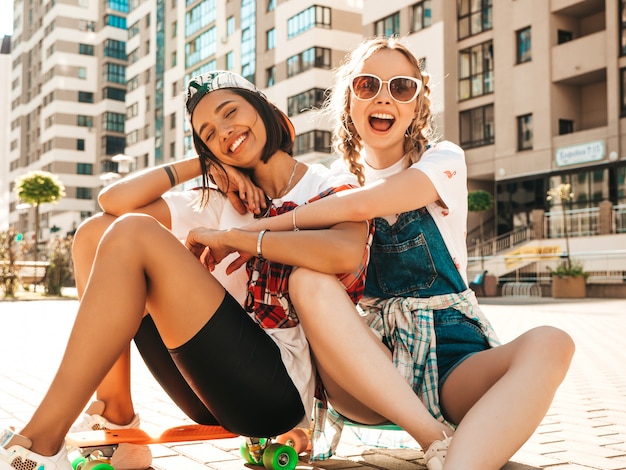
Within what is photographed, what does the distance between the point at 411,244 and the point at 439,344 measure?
1.24 feet

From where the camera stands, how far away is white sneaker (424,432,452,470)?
84.2 inches

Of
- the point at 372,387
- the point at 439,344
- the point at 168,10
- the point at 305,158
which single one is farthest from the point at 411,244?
the point at 168,10

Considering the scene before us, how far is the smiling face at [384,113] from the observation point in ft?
9.35

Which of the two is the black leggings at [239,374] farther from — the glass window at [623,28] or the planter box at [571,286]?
the glass window at [623,28]

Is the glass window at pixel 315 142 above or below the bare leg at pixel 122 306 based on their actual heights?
above

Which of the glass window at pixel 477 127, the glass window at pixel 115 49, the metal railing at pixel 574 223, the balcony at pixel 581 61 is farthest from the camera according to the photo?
the glass window at pixel 115 49

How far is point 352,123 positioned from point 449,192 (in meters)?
0.61

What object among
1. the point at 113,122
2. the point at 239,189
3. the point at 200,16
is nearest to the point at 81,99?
the point at 113,122

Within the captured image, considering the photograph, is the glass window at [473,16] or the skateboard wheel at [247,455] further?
the glass window at [473,16]

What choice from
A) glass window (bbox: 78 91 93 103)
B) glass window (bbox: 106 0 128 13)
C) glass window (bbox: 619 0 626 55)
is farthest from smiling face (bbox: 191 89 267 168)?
glass window (bbox: 106 0 128 13)

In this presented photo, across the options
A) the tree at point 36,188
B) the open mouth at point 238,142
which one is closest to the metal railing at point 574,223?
the open mouth at point 238,142

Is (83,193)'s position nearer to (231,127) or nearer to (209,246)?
(231,127)

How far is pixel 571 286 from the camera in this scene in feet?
71.2

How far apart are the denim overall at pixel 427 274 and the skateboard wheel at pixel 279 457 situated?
1.87ft
